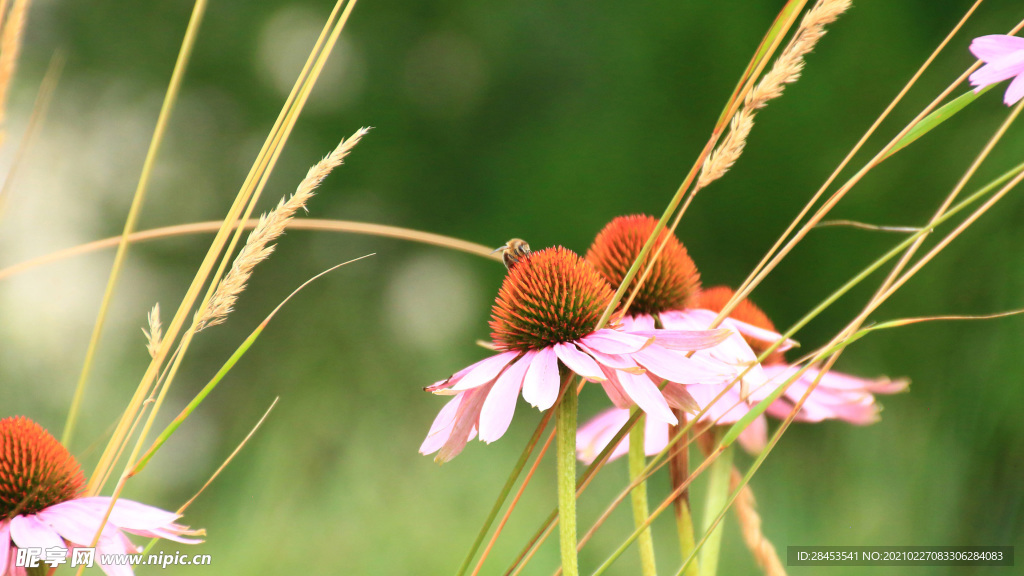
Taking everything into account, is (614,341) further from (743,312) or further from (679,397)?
(743,312)

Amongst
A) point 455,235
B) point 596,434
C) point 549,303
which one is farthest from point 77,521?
point 455,235

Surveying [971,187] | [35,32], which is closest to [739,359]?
[971,187]

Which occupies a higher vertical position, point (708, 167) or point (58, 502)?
point (708, 167)

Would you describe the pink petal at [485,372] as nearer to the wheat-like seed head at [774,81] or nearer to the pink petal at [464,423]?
the pink petal at [464,423]

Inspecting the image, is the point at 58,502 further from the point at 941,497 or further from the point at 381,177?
the point at 381,177

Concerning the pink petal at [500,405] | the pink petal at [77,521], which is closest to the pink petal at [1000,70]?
the pink petal at [500,405]

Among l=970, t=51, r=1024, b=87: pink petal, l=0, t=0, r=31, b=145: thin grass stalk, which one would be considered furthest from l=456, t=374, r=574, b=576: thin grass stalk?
l=0, t=0, r=31, b=145: thin grass stalk

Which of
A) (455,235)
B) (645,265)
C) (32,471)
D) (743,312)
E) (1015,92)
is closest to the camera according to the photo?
(1015,92)
